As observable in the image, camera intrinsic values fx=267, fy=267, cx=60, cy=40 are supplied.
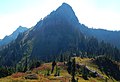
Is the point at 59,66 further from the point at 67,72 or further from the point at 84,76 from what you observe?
the point at 84,76

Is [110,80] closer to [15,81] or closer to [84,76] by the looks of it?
[84,76]

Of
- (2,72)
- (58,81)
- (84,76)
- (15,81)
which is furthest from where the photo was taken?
(2,72)

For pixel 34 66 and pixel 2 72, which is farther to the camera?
pixel 34 66

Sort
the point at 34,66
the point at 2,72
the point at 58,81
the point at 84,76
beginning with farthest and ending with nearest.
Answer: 1. the point at 34,66
2. the point at 2,72
3. the point at 84,76
4. the point at 58,81

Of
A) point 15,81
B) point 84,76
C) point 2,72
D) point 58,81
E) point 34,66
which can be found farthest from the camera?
point 34,66

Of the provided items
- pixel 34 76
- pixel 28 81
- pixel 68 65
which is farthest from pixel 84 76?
pixel 28 81

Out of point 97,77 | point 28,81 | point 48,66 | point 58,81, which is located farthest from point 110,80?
point 28,81

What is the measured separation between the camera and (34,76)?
140750 mm

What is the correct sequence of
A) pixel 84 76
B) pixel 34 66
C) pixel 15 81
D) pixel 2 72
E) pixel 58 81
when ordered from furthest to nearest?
1. pixel 34 66
2. pixel 2 72
3. pixel 84 76
4. pixel 58 81
5. pixel 15 81

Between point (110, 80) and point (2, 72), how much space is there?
245ft

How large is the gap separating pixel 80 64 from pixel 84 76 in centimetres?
3319

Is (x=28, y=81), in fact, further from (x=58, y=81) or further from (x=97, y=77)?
(x=97, y=77)

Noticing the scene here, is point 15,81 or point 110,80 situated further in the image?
point 110,80

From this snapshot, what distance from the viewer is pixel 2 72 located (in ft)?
586
